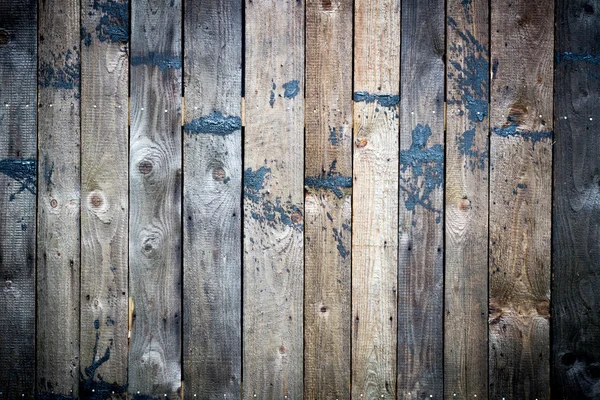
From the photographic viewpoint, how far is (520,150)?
1.41 meters

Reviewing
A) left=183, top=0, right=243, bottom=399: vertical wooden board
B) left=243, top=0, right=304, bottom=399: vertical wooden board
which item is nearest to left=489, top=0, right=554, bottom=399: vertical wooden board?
left=243, top=0, right=304, bottom=399: vertical wooden board

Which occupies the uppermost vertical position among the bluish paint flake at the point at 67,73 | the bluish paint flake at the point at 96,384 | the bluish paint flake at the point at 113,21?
the bluish paint flake at the point at 113,21

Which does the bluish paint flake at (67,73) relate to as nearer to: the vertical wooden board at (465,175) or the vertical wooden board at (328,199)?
the vertical wooden board at (328,199)

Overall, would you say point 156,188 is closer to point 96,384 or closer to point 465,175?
point 96,384

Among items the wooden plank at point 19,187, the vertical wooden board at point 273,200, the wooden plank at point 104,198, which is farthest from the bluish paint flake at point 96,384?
the vertical wooden board at point 273,200

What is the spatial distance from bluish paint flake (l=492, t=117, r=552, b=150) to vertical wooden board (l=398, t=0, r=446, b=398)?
19 centimetres

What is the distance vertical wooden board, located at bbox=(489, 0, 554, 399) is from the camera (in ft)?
4.61

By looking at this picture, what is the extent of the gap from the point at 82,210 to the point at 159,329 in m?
0.44

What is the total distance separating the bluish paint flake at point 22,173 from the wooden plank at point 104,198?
0.52ft

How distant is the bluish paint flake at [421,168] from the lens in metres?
1.40

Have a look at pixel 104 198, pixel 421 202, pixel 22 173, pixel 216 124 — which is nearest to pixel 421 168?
pixel 421 202

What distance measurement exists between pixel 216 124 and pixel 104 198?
0.41 metres

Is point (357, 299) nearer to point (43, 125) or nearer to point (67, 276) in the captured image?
point (67, 276)

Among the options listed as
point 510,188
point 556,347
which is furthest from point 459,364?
point 510,188
